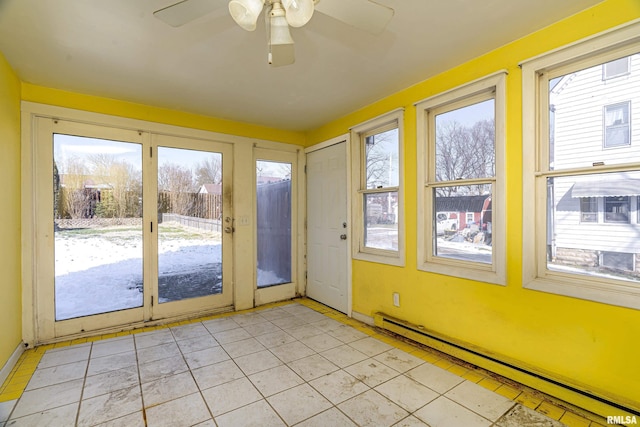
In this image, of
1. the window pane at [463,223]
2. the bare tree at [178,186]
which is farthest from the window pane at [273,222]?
the window pane at [463,223]

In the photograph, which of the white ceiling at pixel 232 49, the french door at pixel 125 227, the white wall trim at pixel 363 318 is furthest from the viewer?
the white wall trim at pixel 363 318

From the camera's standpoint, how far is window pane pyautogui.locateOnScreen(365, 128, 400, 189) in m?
3.08

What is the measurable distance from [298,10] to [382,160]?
85.0 inches

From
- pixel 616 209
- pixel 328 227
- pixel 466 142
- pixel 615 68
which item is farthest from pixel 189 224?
pixel 615 68

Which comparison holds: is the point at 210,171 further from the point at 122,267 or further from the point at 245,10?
the point at 245,10

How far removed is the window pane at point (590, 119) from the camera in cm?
172

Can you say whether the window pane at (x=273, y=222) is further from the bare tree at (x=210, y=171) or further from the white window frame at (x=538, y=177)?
the white window frame at (x=538, y=177)

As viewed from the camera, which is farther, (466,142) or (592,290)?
(466,142)

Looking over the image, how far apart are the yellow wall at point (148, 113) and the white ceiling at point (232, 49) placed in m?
0.12

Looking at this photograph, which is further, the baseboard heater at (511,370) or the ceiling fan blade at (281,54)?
the baseboard heater at (511,370)

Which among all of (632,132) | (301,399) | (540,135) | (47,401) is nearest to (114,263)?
(47,401)

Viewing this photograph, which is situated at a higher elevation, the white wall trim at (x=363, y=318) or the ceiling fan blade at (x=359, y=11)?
the ceiling fan blade at (x=359, y=11)

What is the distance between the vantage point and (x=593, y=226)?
1841 millimetres

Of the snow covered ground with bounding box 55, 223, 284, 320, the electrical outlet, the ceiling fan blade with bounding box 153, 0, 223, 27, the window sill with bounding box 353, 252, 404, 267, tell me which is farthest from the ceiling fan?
the snow covered ground with bounding box 55, 223, 284, 320
